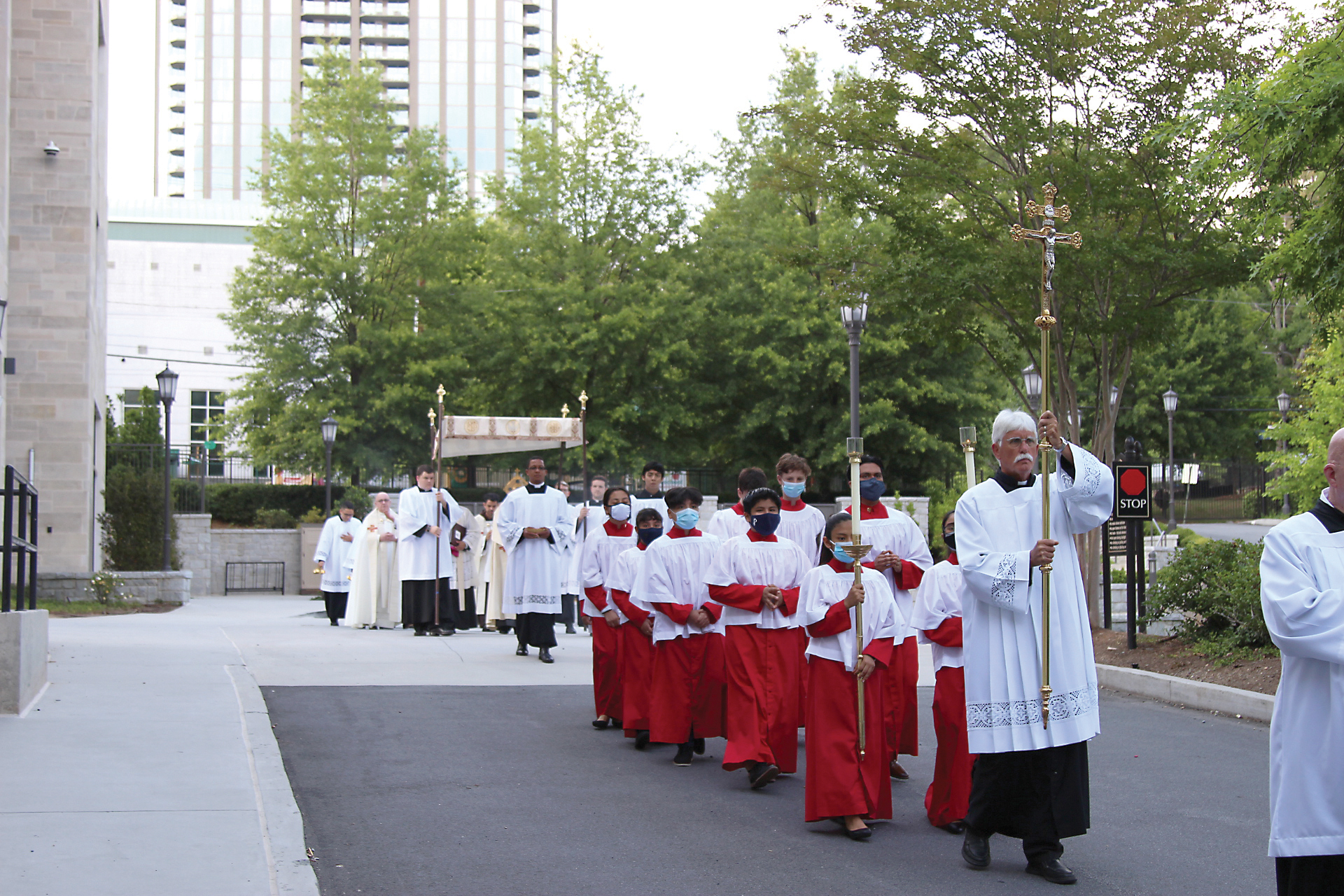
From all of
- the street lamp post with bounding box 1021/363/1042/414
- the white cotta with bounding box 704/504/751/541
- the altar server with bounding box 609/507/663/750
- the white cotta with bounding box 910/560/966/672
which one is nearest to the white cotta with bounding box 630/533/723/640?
the altar server with bounding box 609/507/663/750

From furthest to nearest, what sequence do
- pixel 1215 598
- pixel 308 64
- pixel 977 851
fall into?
pixel 308 64, pixel 1215 598, pixel 977 851

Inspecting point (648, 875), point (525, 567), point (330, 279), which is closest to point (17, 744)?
point (648, 875)

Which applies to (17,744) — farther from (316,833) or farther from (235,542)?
(235,542)

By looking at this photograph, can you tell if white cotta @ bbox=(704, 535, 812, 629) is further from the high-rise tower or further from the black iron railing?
the high-rise tower

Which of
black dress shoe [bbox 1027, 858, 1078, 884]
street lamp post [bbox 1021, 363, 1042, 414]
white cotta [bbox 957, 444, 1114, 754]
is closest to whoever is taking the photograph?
black dress shoe [bbox 1027, 858, 1078, 884]

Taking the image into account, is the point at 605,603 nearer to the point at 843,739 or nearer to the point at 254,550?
the point at 843,739

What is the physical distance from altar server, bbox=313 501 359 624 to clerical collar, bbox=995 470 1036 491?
16.2m

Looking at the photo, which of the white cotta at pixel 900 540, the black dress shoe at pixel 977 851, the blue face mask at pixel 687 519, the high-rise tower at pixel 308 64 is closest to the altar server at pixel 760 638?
the blue face mask at pixel 687 519

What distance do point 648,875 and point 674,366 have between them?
29.6 meters

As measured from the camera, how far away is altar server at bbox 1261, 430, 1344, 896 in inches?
165

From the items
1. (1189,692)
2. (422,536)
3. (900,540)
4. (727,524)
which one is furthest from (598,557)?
(422,536)

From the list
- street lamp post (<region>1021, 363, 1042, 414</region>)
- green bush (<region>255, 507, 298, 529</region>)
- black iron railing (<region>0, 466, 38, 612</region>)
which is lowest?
green bush (<region>255, 507, 298, 529</region>)

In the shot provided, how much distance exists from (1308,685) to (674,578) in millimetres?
4854

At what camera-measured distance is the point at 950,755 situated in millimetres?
6848
